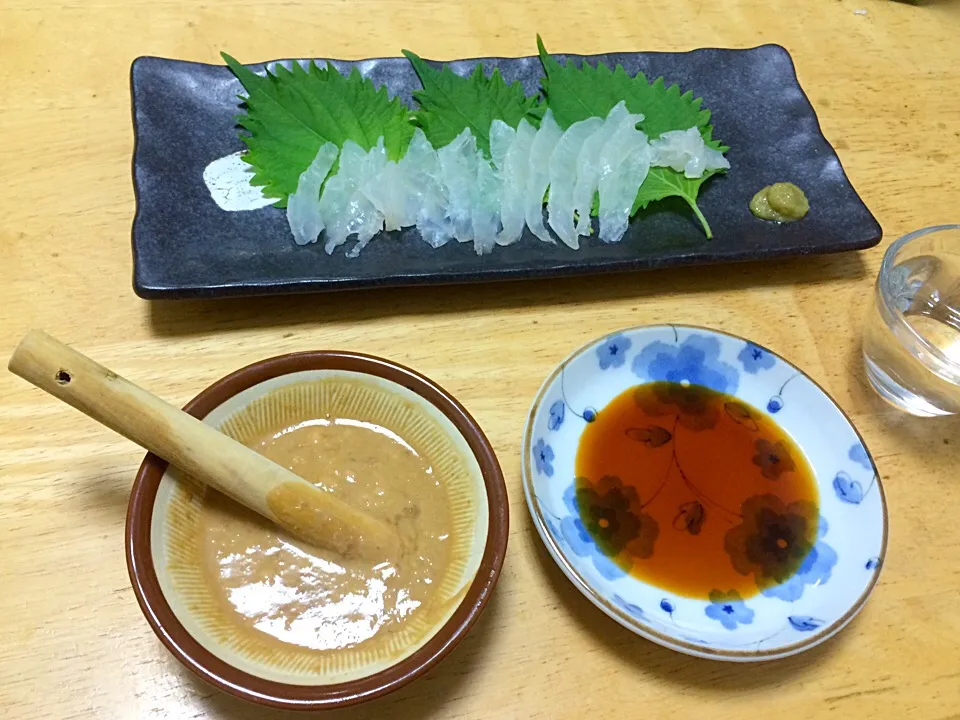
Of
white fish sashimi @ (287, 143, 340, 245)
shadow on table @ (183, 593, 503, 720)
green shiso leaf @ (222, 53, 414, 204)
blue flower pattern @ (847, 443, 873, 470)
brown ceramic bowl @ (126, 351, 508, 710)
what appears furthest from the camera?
green shiso leaf @ (222, 53, 414, 204)

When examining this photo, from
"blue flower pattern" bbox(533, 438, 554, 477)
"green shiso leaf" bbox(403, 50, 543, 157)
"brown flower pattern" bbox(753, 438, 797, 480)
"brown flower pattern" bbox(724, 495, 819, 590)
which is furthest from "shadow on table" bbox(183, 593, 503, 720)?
"green shiso leaf" bbox(403, 50, 543, 157)

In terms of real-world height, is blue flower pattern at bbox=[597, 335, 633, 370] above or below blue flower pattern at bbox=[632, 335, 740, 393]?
above

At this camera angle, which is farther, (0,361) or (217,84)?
(217,84)

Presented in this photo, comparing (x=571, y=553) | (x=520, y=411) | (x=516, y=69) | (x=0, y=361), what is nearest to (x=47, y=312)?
(x=0, y=361)

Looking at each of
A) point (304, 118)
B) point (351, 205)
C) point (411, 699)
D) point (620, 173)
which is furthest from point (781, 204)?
point (411, 699)

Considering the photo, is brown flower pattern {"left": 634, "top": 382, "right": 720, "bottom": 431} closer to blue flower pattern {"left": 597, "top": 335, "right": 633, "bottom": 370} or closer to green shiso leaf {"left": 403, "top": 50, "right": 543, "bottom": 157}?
blue flower pattern {"left": 597, "top": 335, "right": 633, "bottom": 370}

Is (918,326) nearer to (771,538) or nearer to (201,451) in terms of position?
(771,538)

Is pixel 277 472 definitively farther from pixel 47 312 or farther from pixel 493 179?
pixel 493 179
